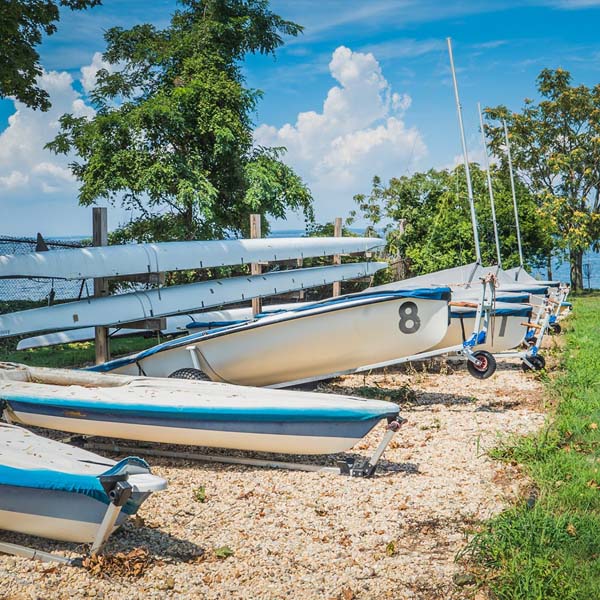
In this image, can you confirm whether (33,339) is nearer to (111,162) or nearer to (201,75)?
(111,162)

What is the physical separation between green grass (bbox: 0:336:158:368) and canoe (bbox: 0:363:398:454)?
14.0 ft

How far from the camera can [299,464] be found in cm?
491

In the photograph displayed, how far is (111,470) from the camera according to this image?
3.30 m

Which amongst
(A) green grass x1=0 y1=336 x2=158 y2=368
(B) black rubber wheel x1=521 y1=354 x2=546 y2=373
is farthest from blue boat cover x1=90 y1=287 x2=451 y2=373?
(A) green grass x1=0 y1=336 x2=158 y2=368

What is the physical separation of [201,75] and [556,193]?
13.4 m

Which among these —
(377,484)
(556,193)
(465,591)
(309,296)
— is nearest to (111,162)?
(309,296)

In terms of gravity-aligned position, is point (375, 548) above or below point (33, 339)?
below

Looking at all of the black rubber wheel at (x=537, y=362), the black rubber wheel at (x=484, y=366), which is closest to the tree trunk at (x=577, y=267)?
the black rubber wheel at (x=537, y=362)

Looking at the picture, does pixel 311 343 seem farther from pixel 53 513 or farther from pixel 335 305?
pixel 53 513

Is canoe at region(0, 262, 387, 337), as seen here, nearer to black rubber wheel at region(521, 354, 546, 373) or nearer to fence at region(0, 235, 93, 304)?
fence at region(0, 235, 93, 304)

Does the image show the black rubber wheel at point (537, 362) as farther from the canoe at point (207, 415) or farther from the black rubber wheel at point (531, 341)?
the canoe at point (207, 415)

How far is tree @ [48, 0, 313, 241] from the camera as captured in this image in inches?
510

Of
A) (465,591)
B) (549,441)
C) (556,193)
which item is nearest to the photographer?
(465,591)

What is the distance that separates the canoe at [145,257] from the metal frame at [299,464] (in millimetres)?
2725
